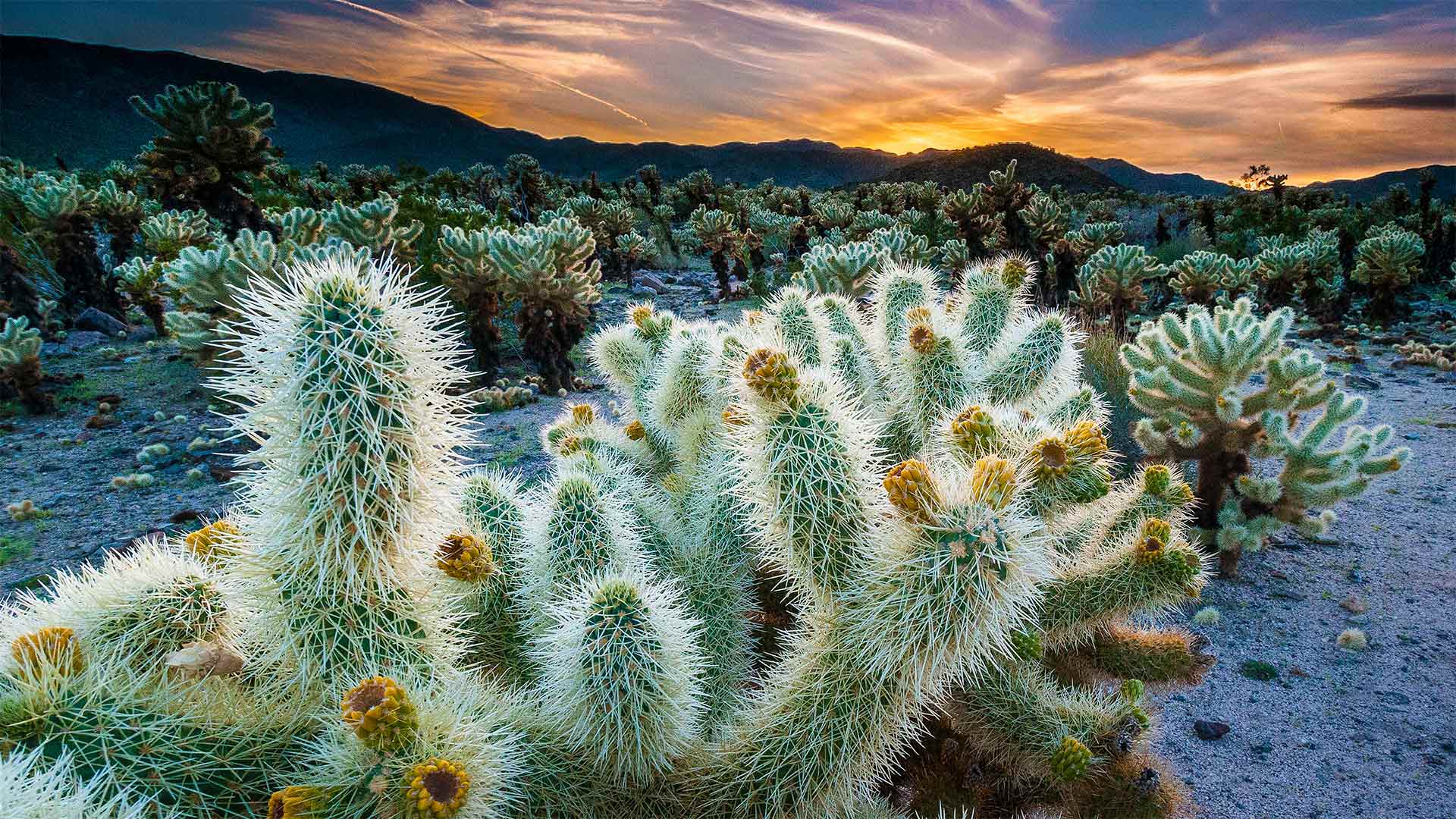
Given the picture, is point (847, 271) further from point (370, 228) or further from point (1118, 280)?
point (370, 228)

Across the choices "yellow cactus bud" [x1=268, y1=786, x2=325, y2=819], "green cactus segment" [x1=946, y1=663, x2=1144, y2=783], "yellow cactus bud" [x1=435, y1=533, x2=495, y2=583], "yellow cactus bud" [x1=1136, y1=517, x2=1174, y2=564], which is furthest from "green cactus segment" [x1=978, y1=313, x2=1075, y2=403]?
"yellow cactus bud" [x1=268, y1=786, x2=325, y2=819]

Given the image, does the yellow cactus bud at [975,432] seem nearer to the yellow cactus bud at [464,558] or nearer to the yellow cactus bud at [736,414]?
the yellow cactus bud at [736,414]

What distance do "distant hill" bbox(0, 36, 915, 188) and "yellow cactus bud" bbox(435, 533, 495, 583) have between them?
74786 mm

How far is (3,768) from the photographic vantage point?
103 cm

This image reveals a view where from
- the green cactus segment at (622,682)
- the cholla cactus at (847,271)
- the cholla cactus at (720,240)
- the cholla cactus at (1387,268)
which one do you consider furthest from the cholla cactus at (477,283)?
the cholla cactus at (1387,268)

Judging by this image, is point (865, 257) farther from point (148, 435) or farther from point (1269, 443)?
point (148, 435)

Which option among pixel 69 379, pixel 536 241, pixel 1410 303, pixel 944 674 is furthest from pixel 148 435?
pixel 1410 303

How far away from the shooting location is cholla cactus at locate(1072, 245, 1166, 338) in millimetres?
10773

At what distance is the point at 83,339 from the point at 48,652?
12.4 metres

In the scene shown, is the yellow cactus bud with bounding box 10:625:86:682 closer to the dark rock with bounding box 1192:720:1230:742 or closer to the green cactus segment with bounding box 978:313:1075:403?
the green cactus segment with bounding box 978:313:1075:403

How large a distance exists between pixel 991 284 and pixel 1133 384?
5.65 ft

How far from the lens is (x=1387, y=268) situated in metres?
11.7

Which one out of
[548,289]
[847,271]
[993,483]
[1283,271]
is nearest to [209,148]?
[548,289]

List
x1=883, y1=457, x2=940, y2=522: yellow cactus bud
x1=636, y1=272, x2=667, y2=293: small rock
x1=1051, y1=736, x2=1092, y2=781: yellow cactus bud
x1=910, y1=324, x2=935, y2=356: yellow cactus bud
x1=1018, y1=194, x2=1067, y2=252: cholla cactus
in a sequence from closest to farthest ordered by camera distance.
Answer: x1=883, y1=457, x2=940, y2=522: yellow cactus bud, x1=1051, y1=736, x2=1092, y2=781: yellow cactus bud, x1=910, y1=324, x2=935, y2=356: yellow cactus bud, x1=1018, y1=194, x2=1067, y2=252: cholla cactus, x1=636, y1=272, x2=667, y2=293: small rock
